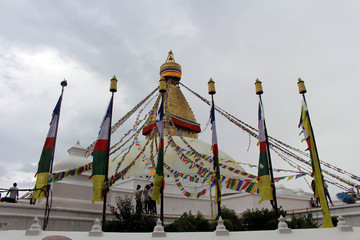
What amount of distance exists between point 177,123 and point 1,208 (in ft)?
55.4

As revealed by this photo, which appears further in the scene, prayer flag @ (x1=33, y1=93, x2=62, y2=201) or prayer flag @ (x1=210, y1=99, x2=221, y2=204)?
prayer flag @ (x1=33, y1=93, x2=62, y2=201)

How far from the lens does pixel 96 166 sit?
34.4 feet

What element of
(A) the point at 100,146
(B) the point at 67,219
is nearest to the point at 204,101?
(A) the point at 100,146

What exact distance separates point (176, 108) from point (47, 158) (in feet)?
53.4

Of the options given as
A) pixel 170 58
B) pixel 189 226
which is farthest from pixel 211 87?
pixel 170 58

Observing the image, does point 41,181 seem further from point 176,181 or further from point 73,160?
point 176,181

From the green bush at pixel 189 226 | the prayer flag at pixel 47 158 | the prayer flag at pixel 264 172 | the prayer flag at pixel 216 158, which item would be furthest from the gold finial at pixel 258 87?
the prayer flag at pixel 47 158

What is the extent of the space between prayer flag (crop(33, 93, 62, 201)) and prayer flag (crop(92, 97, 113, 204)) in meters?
1.88

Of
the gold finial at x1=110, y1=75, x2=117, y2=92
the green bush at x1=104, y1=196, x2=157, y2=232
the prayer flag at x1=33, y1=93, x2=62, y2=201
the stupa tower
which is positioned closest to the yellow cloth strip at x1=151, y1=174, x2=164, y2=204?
the green bush at x1=104, y1=196, x2=157, y2=232

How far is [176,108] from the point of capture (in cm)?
2658

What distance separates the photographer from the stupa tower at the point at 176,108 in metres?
25.6

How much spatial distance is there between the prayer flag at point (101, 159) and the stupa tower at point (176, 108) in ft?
43.7

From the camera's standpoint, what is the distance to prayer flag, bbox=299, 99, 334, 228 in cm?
879

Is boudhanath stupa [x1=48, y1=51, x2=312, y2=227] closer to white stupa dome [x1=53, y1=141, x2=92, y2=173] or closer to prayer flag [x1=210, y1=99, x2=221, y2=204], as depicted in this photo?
white stupa dome [x1=53, y1=141, x2=92, y2=173]
